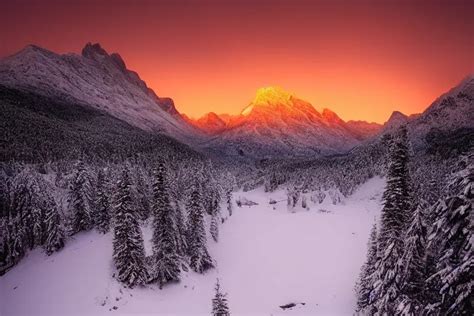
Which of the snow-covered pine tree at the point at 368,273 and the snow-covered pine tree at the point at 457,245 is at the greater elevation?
the snow-covered pine tree at the point at 457,245

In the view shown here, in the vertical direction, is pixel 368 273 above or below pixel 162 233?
below

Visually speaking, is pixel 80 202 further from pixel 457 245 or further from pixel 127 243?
pixel 457 245

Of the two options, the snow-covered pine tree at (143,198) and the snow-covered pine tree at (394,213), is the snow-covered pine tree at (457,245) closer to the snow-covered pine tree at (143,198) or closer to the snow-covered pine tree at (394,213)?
the snow-covered pine tree at (394,213)

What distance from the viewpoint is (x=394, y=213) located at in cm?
2042

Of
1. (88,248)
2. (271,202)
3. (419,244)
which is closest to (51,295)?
(88,248)

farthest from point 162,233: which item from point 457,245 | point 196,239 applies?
point 457,245

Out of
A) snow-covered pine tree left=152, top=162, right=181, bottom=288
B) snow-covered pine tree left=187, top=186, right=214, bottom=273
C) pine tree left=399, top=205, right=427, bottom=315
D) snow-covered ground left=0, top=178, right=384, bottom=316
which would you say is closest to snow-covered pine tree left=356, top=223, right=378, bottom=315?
snow-covered ground left=0, top=178, right=384, bottom=316

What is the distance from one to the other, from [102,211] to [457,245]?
5544 cm

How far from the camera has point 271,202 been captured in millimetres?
137875

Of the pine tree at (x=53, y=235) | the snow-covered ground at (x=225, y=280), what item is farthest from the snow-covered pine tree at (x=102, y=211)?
the pine tree at (x=53, y=235)

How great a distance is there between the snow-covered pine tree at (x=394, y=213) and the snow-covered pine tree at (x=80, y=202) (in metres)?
50.6

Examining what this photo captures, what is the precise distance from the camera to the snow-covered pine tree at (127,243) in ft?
139

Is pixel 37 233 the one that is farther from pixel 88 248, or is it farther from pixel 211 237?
pixel 211 237

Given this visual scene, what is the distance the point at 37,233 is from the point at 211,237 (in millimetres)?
32047
